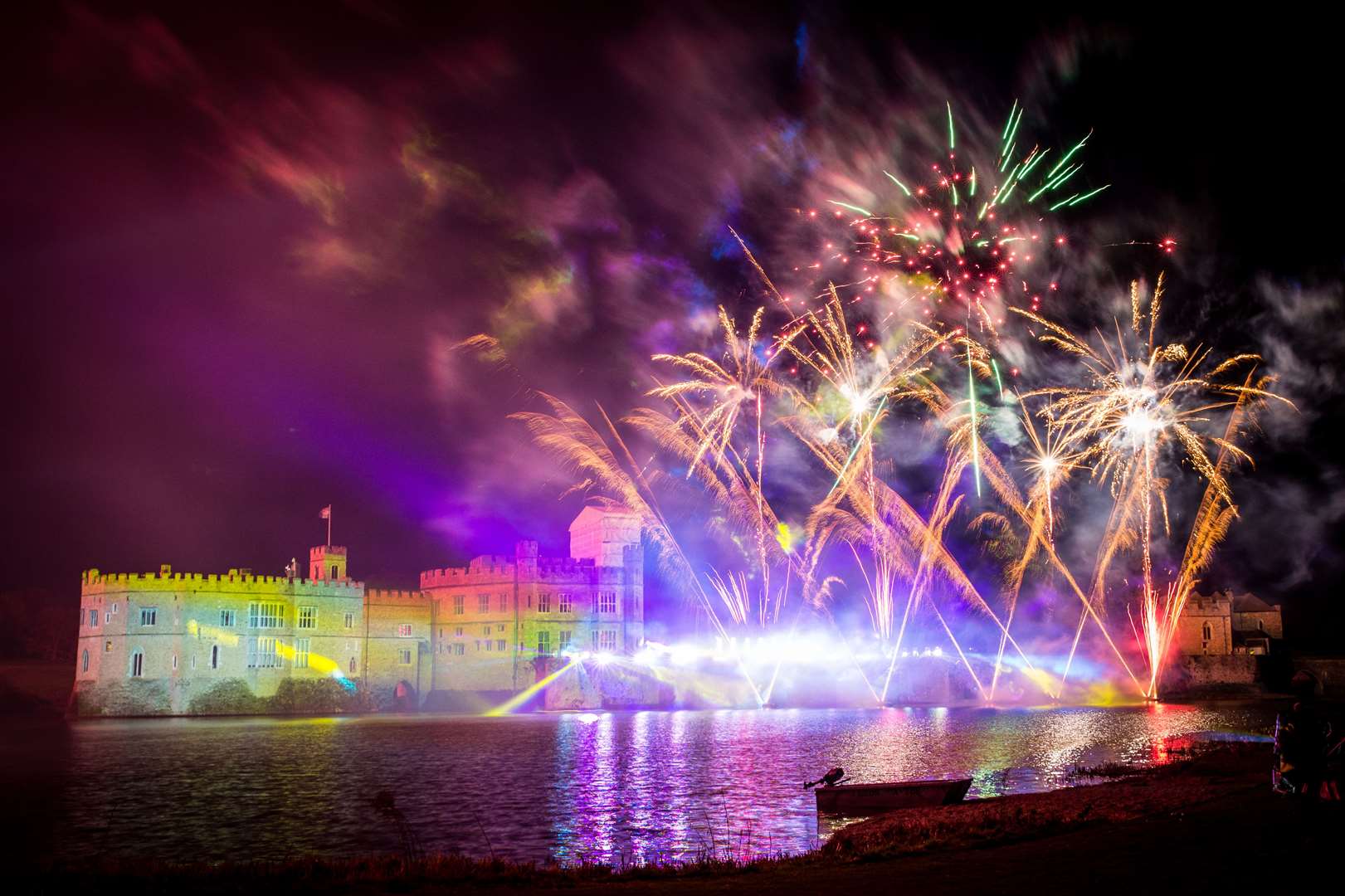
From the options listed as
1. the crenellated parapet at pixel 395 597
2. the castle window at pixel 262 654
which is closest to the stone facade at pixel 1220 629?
the crenellated parapet at pixel 395 597

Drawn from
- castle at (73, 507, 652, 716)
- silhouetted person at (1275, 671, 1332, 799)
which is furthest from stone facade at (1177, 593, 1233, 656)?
silhouetted person at (1275, 671, 1332, 799)

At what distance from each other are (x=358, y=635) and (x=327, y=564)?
6.61 m

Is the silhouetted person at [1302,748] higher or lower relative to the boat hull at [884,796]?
higher

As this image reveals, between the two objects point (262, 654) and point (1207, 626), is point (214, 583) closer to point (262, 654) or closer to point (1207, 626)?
point (262, 654)

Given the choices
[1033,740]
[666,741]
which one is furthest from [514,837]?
[1033,740]

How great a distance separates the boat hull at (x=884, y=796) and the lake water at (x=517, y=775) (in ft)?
2.98

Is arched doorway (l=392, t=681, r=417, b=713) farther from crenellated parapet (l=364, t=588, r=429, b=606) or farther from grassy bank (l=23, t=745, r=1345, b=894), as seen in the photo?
grassy bank (l=23, t=745, r=1345, b=894)

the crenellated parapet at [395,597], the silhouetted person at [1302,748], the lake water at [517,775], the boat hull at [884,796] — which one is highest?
the crenellated parapet at [395,597]

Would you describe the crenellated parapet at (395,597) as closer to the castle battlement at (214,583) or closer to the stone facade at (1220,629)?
the castle battlement at (214,583)

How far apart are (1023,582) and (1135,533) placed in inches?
994

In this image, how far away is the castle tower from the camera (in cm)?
9312

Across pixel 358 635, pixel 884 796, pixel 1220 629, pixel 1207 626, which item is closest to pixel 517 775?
pixel 884 796

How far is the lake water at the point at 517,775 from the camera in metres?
25.9

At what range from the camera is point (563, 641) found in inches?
3725
